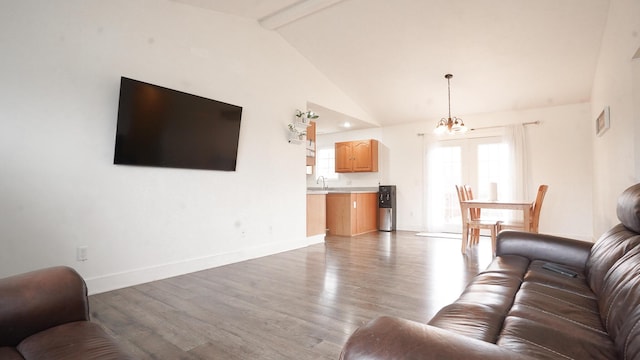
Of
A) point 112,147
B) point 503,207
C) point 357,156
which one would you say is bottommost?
point 503,207

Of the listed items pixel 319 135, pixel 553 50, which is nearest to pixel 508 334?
pixel 553 50

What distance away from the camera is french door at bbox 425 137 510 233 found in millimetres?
6297

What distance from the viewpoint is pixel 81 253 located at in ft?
9.11

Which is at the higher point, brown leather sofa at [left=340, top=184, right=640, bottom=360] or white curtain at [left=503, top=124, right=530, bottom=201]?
white curtain at [left=503, top=124, right=530, bottom=201]

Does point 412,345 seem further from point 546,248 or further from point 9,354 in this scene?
point 546,248

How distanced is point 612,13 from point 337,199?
4640 mm

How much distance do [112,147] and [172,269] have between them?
4.57 ft

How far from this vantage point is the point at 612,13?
3162mm

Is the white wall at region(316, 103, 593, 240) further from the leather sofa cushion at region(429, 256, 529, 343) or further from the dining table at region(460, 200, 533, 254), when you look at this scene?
the leather sofa cushion at region(429, 256, 529, 343)

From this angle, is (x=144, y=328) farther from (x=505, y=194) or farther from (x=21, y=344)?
(x=505, y=194)

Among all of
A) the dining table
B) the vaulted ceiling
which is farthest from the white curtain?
the dining table

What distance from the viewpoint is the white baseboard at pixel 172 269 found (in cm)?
288

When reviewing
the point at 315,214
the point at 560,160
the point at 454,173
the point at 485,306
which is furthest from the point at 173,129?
the point at 560,160

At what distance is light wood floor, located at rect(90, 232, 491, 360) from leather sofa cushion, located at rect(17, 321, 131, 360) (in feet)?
2.41
